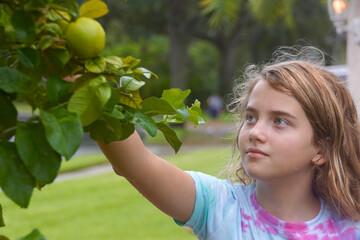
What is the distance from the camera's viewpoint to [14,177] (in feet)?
2.06

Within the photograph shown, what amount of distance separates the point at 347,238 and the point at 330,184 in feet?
0.53

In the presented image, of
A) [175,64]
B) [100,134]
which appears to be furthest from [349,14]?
[175,64]

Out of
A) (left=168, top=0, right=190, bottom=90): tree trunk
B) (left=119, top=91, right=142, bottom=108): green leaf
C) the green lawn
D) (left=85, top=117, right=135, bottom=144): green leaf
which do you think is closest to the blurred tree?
(left=168, top=0, right=190, bottom=90): tree trunk

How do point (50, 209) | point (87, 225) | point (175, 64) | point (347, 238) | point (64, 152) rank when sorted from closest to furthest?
point (64, 152)
point (347, 238)
point (87, 225)
point (50, 209)
point (175, 64)

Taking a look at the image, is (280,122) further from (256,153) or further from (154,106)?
(154,106)

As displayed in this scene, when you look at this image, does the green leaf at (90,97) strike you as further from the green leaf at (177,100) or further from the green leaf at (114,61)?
the green leaf at (177,100)

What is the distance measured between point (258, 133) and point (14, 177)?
0.89 metres

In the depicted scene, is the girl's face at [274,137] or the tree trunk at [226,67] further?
the tree trunk at [226,67]

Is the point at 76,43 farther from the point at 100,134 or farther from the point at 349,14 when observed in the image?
the point at 349,14

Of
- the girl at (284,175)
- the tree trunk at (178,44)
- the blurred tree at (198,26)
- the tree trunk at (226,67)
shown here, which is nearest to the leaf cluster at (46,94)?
the girl at (284,175)

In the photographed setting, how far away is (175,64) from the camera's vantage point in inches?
708

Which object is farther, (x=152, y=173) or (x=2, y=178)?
(x=152, y=173)

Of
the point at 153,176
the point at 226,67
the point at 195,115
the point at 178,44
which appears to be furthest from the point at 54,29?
the point at 226,67

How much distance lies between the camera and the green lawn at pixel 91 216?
5098mm
